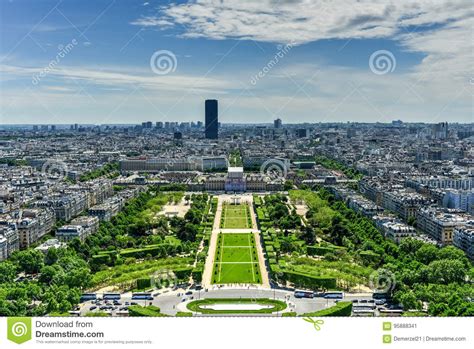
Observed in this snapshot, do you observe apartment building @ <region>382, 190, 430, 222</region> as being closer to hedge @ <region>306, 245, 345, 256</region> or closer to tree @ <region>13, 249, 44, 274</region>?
hedge @ <region>306, 245, 345, 256</region>

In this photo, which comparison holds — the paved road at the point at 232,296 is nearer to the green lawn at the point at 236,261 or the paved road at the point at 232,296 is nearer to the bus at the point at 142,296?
the bus at the point at 142,296

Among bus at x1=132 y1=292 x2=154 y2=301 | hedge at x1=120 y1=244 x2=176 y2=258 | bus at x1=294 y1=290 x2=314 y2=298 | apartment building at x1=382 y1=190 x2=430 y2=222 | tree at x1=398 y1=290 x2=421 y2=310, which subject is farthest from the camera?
apartment building at x1=382 y1=190 x2=430 y2=222

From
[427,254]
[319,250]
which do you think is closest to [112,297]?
[319,250]

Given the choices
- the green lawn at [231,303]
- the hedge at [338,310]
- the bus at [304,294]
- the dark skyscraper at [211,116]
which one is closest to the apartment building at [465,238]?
the bus at [304,294]

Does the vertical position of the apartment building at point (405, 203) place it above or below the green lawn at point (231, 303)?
above

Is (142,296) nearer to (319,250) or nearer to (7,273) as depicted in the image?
(7,273)

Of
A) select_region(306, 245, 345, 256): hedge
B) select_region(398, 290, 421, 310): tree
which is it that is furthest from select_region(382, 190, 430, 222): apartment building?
select_region(398, 290, 421, 310): tree

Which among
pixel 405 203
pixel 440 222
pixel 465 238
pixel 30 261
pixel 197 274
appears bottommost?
pixel 197 274
